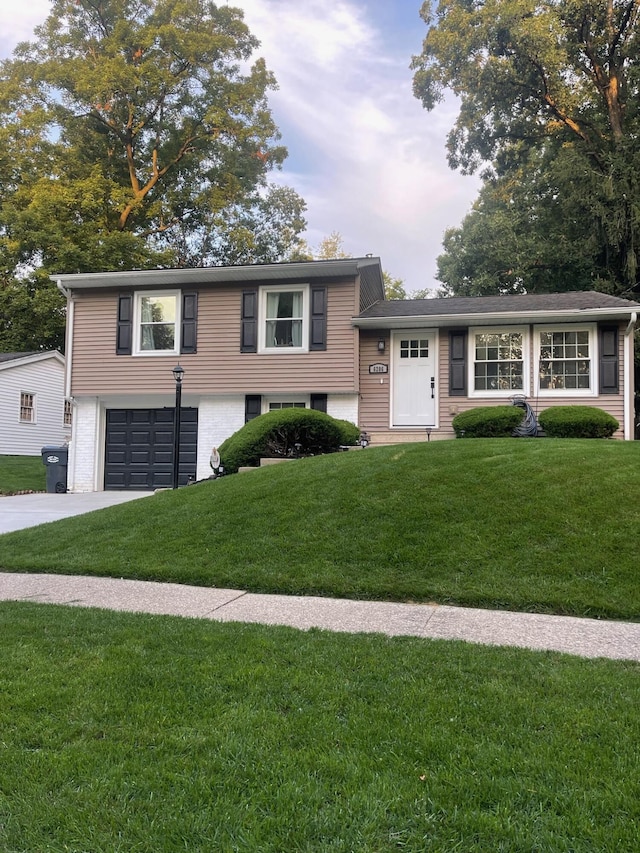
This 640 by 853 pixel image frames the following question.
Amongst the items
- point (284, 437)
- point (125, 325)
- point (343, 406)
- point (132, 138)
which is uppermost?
point (132, 138)

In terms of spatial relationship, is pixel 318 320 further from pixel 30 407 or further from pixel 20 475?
pixel 30 407

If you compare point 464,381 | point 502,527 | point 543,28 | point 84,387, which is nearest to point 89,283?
point 84,387

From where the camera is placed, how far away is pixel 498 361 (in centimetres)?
1255

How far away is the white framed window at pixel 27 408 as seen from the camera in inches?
844

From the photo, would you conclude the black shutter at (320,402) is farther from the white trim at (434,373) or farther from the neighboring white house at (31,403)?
the neighboring white house at (31,403)

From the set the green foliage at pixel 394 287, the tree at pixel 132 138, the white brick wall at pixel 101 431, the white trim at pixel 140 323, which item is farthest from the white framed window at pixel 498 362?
the green foliage at pixel 394 287

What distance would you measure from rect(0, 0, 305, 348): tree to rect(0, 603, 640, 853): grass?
20951 mm

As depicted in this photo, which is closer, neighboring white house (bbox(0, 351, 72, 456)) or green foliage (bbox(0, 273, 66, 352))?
neighboring white house (bbox(0, 351, 72, 456))

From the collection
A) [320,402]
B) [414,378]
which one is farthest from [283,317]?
[414,378]

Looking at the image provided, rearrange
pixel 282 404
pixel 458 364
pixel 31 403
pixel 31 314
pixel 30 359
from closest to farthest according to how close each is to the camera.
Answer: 1. pixel 458 364
2. pixel 282 404
3. pixel 30 359
4. pixel 31 403
5. pixel 31 314

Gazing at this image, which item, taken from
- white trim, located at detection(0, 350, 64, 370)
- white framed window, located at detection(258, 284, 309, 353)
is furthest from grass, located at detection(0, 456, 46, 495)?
white framed window, located at detection(258, 284, 309, 353)

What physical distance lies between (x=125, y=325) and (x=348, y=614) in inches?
450

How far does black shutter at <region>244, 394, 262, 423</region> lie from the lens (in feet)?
44.0

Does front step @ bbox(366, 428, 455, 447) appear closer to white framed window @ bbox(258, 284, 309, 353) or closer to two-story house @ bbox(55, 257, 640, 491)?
two-story house @ bbox(55, 257, 640, 491)
